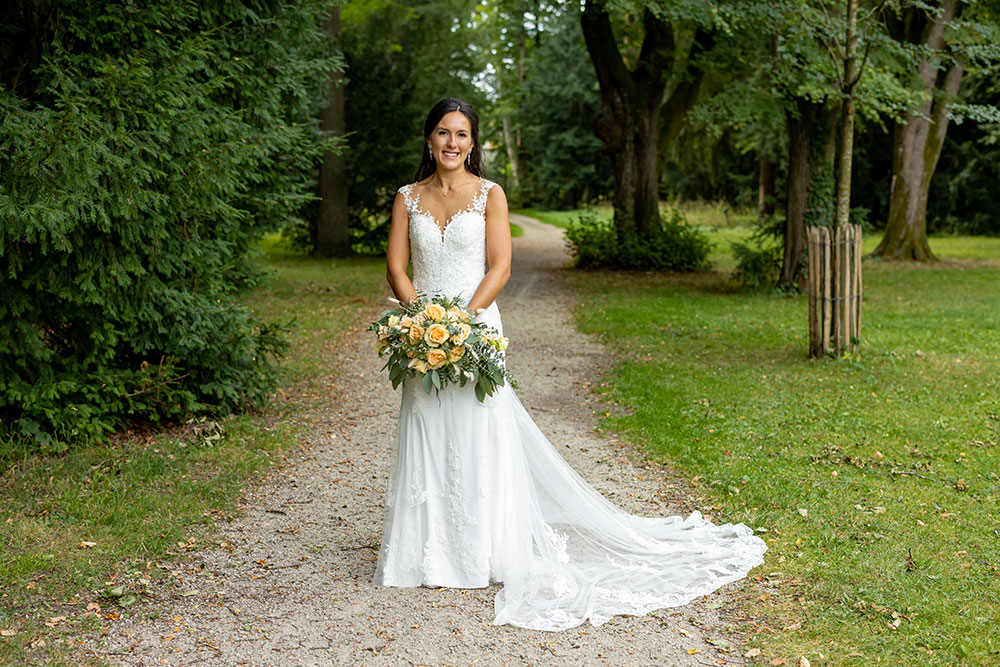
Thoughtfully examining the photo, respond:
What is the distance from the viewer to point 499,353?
502cm

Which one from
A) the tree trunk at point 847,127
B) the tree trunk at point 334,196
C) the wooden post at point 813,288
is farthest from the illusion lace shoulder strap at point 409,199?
the tree trunk at point 334,196

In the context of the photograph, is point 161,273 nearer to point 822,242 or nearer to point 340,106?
point 822,242

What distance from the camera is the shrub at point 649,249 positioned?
826 inches

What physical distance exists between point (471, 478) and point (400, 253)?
128 centimetres

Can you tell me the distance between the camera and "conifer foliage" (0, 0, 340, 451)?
20.1 feet

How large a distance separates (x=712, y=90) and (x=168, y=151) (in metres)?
19.0

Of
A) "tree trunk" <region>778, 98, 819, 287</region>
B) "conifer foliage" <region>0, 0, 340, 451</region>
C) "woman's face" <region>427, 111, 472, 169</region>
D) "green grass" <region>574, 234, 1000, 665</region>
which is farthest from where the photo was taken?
"tree trunk" <region>778, 98, 819, 287</region>

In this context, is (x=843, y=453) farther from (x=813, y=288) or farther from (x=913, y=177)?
(x=913, y=177)

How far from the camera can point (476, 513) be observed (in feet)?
16.4

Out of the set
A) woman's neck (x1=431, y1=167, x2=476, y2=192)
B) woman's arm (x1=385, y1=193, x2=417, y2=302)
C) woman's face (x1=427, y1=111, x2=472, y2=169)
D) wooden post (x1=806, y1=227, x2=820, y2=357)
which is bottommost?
wooden post (x1=806, y1=227, x2=820, y2=357)

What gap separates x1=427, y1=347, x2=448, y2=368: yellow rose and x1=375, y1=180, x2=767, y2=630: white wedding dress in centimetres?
28

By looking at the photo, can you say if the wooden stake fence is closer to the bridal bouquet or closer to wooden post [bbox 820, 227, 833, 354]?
wooden post [bbox 820, 227, 833, 354]

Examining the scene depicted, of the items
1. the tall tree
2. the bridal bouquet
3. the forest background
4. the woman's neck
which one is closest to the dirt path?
the forest background

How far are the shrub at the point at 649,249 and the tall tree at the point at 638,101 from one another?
223 mm
